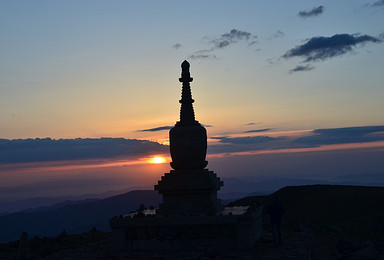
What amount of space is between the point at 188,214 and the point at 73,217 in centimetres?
16802

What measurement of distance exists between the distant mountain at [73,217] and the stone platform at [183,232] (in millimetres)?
149172

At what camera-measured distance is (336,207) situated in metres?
41.9

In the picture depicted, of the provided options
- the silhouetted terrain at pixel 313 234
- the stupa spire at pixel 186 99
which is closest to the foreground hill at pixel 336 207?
the silhouetted terrain at pixel 313 234

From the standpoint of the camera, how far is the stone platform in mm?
24156

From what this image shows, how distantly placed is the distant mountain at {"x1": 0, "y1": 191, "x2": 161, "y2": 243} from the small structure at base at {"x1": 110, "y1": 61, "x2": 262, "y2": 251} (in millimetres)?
147242

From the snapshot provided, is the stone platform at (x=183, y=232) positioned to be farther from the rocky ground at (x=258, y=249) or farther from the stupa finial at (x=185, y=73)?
the stupa finial at (x=185, y=73)

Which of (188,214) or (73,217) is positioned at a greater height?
(188,214)

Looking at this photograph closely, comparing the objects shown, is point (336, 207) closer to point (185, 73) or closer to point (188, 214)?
point (185, 73)

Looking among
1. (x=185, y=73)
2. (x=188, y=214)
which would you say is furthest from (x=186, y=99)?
(x=188, y=214)

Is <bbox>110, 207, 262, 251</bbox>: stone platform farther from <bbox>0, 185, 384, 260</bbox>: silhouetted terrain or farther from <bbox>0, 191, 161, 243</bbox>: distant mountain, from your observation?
<bbox>0, 191, 161, 243</bbox>: distant mountain

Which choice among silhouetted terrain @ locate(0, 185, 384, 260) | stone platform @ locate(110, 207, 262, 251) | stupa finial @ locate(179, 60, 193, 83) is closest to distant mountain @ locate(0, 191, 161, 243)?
silhouetted terrain @ locate(0, 185, 384, 260)

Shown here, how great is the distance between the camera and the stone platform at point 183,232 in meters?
24.2

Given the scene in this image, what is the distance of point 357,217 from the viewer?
37.4 m

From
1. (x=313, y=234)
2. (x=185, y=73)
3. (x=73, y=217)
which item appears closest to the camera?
(x=185, y=73)
